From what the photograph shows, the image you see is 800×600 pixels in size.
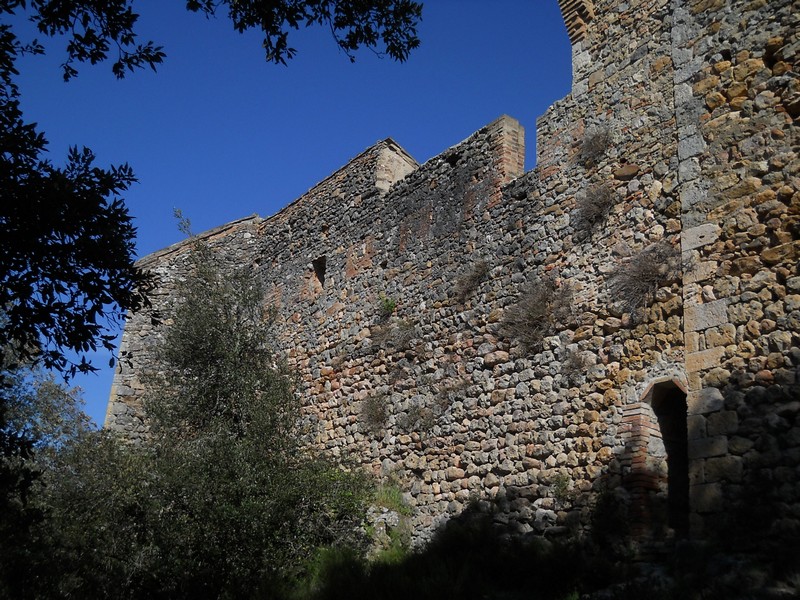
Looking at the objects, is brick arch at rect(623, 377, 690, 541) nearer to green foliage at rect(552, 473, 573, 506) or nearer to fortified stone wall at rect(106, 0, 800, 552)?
fortified stone wall at rect(106, 0, 800, 552)

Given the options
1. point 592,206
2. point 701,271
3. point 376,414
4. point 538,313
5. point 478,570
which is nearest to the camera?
point 701,271

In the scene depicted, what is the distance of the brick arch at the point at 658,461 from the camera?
8523 mm

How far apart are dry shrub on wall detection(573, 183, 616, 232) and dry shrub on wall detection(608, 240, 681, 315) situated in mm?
925

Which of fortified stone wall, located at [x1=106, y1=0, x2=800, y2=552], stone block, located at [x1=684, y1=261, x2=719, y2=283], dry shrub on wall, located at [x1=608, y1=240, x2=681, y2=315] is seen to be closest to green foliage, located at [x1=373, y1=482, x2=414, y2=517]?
fortified stone wall, located at [x1=106, y1=0, x2=800, y2=552]

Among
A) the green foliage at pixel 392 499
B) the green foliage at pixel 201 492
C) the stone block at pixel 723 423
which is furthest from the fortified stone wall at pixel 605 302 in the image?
the green foliage at pixel 201 492

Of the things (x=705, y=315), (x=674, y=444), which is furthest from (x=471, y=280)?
(x=705, y=315)

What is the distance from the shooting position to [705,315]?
8.39 metres

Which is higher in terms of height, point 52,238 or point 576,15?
point 576,15

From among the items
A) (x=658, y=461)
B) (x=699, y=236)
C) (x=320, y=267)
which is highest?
(x=320, y=267)

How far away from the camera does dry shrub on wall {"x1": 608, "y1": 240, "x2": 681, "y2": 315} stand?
898cm

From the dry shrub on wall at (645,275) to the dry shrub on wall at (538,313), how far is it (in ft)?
2.83

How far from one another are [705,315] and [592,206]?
2.45m

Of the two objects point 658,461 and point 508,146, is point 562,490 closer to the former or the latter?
point 658,461

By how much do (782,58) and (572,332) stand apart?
381 centimetres
